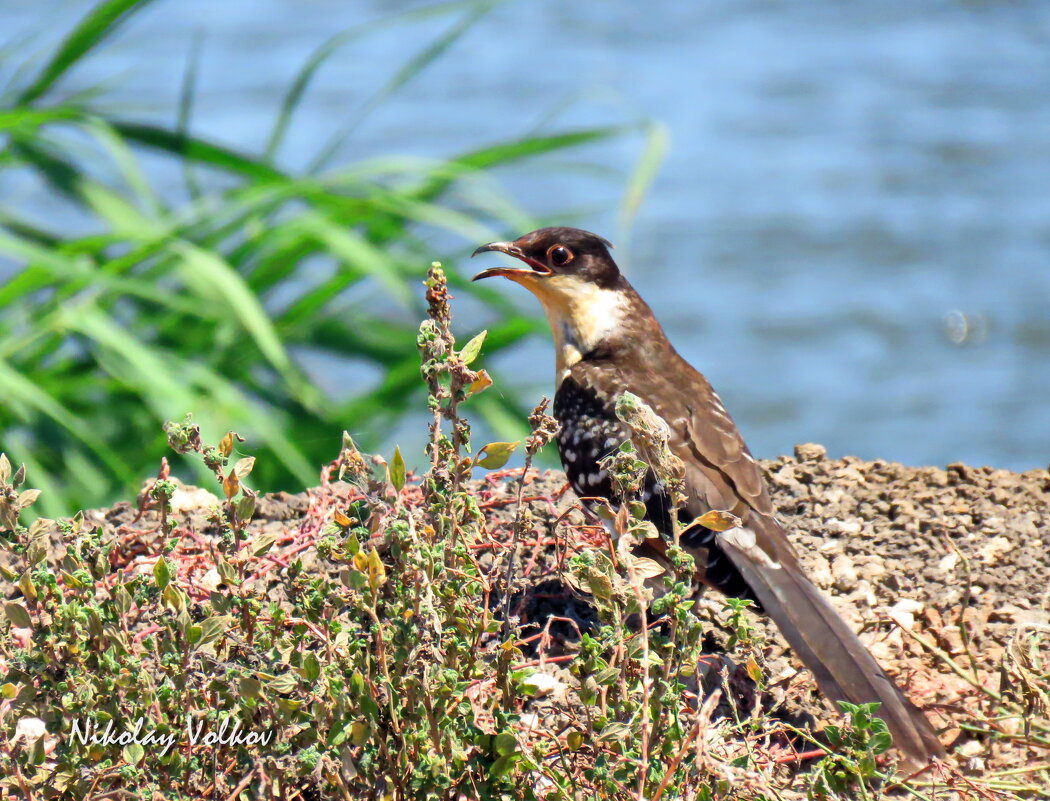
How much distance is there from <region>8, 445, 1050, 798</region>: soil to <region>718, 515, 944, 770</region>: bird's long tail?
95mm

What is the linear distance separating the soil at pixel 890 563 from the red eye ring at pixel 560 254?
0.73m

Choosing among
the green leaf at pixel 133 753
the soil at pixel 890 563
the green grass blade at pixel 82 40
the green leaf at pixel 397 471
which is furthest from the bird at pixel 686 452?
the green grass blade at pixel 82 40

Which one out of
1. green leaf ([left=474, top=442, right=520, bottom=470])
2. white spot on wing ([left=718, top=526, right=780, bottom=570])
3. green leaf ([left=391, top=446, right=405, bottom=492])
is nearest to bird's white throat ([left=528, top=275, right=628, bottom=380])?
white spot on wing ([left=718, top=526, right=780, bottom=570])

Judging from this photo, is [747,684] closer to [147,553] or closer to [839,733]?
[839,733]

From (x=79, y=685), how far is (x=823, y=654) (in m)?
1.65

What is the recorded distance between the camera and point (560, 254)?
448cm

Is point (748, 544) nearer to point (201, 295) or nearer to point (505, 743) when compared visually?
point (505, 743)

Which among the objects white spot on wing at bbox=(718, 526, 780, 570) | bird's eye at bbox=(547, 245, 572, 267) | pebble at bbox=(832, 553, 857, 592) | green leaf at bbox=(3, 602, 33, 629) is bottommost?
green leaf at bbox=(3, 602, 33, 629)

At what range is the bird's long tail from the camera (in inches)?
113

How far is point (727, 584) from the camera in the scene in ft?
11.4

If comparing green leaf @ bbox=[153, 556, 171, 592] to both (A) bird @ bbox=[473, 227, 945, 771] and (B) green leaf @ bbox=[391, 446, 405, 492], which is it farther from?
(A) bird @ bbox=[473, 227, 945, 771]

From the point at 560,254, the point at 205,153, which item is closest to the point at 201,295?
the point at 205,153

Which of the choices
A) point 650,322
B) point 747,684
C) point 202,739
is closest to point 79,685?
point 202,739

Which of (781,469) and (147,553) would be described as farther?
(781,469)
